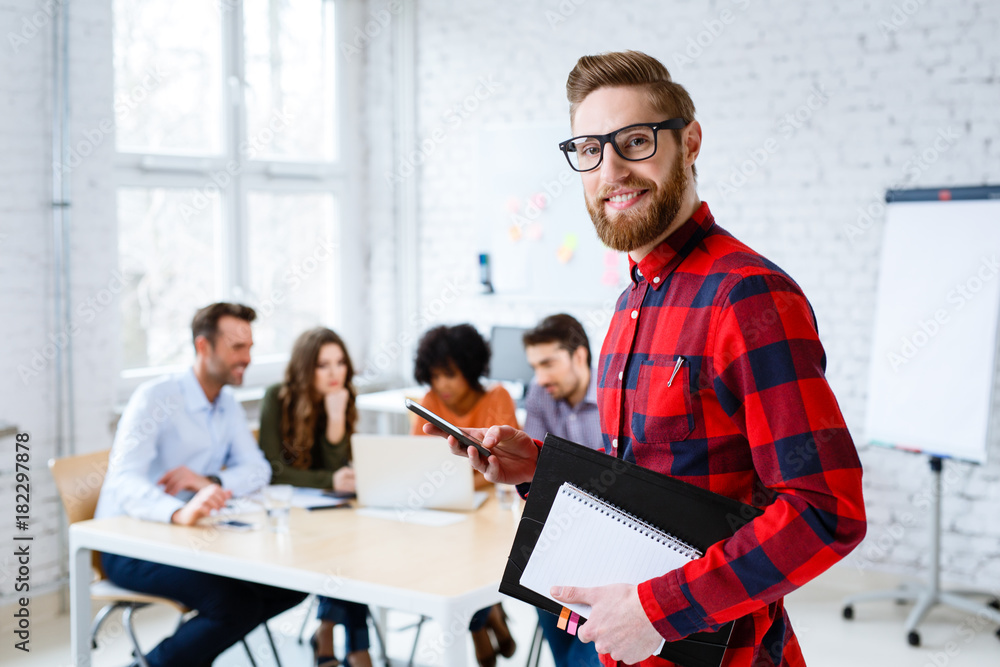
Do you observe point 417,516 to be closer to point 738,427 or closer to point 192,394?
point 192,394

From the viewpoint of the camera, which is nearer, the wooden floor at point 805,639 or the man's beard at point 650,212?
the man's beard at point 650,212

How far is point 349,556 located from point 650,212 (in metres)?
1.45

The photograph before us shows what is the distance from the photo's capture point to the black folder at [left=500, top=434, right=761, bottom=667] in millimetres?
1097

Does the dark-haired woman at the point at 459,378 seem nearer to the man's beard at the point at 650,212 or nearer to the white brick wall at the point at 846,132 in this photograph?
the white brick wall at the point at 846,132

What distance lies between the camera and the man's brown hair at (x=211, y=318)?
3.29 m

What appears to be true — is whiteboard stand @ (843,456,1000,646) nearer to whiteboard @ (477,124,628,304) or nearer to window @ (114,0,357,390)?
whiteboard @ (477,124,628,304)

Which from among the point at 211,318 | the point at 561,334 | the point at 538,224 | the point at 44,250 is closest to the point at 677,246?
the point at 561,334

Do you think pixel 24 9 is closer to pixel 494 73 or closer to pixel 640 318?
pixel 494 73

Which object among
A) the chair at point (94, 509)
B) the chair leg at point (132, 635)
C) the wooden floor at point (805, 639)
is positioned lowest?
the wooden floor at point (805, 639)

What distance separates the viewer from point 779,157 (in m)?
4.33

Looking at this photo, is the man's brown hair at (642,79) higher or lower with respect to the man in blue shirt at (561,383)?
higher

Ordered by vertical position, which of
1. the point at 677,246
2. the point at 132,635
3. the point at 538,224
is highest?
the point at 538,224

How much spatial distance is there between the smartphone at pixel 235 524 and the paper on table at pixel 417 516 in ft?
1.10

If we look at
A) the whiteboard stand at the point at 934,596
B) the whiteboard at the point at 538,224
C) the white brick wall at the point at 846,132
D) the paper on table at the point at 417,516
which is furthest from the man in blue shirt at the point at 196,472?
the whiteboard stand at the point at 934,596
